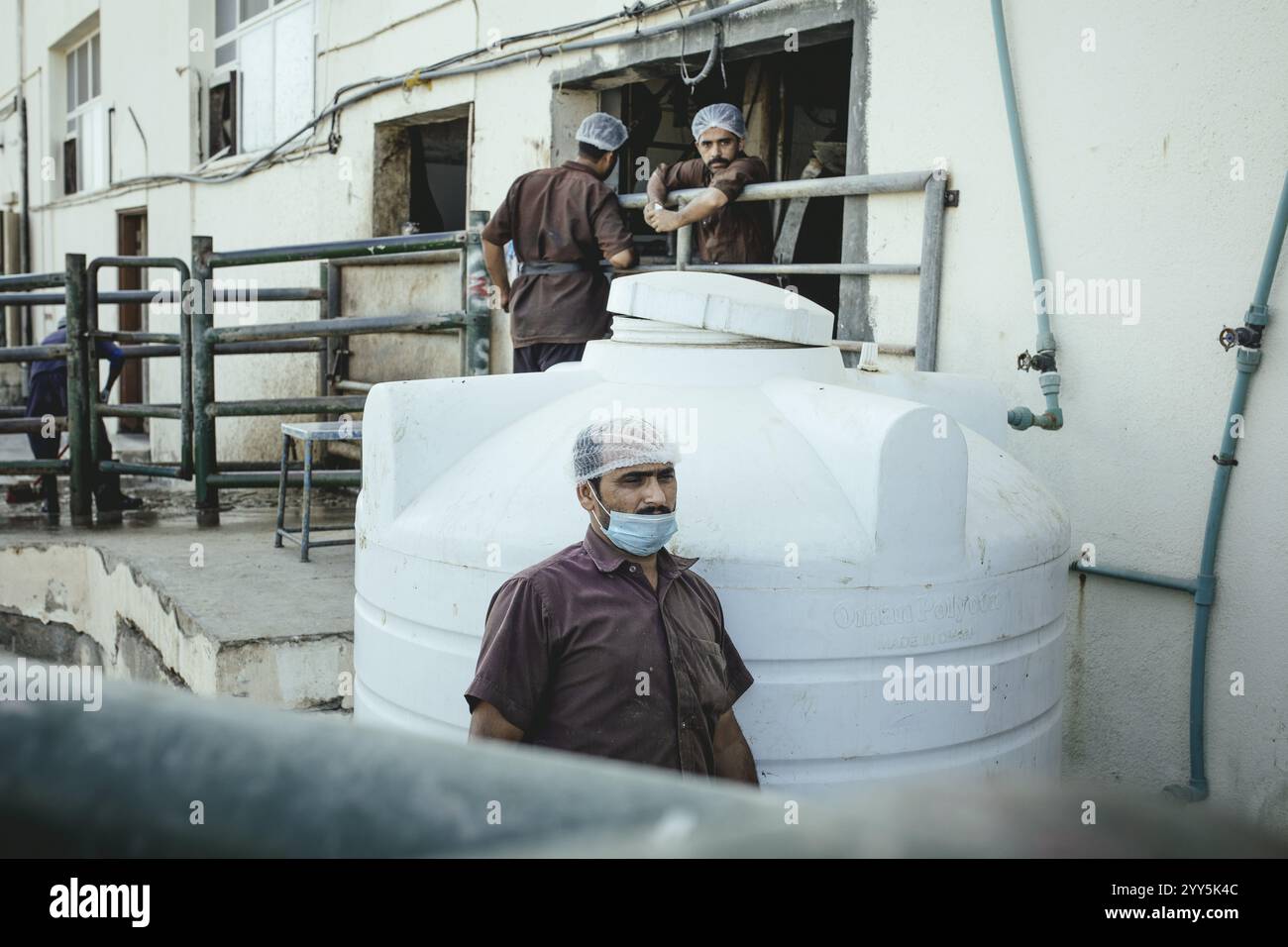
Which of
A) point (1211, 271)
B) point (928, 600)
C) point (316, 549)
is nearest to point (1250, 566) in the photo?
point (1211, 271)

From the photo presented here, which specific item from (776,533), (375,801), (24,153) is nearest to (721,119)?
(776,533)

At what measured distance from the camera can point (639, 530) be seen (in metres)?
2.55

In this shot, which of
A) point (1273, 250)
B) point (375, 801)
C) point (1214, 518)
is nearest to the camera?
point (375, 801)

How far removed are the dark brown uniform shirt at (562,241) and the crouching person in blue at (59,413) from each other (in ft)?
9.31

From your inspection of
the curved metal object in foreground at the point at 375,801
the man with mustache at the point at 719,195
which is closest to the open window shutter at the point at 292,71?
the man with mustache at the point at 719,195

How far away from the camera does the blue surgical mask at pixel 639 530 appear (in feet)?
8.37

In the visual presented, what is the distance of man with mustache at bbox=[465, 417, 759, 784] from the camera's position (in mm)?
2482

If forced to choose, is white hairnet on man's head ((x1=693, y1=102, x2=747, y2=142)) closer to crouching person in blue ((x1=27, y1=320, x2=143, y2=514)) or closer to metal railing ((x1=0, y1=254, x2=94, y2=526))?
metal railing ((x1=0, y1=254, x2=94, y2=526))

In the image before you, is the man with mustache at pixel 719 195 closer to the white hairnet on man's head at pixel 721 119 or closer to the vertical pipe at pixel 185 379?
the white hairnet on man's head at pixel 721 119

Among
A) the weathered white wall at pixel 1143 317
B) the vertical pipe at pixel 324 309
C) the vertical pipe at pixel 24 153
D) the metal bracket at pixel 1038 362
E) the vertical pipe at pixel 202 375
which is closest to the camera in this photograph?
the weathered white wall at pixel 1143 317

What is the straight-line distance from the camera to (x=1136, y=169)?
13.0ft

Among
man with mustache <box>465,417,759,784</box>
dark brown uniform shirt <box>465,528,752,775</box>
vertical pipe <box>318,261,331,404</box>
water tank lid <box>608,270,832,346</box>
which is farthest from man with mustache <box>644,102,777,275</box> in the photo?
vertical pipe <box>318,261,331,404</box>

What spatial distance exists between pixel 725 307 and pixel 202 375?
14.1ft

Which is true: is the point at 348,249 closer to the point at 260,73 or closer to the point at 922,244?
the point at 922,244
